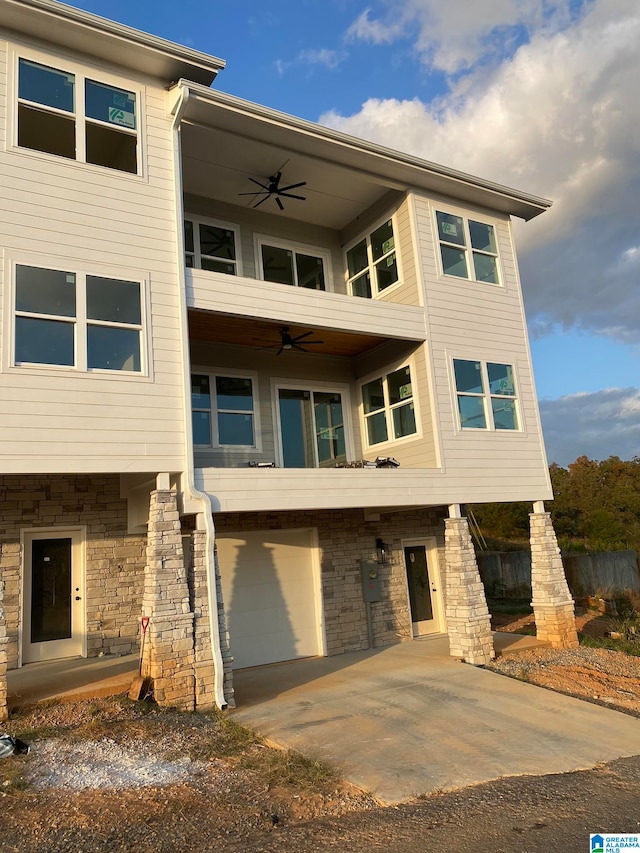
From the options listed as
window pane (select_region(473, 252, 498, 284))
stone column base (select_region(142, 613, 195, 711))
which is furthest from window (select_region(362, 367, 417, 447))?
stone column base (select_region(142, 613, 195, 711))

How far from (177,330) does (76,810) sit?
6.05m

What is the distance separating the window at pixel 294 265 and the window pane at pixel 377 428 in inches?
123

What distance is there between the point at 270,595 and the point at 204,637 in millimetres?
3433

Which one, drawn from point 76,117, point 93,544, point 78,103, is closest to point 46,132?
point 76,117

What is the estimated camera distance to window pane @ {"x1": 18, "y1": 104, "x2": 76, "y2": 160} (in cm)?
854

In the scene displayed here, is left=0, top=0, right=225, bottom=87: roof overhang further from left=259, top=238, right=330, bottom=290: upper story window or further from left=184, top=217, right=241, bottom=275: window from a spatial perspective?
left=259, top=238, right=330, bottom=290: upper story window

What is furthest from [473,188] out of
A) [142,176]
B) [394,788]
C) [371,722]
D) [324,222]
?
[394,788]

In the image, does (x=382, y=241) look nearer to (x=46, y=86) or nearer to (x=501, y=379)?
(x=501, y=379)

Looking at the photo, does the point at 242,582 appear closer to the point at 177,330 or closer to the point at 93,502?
the point at 93,502

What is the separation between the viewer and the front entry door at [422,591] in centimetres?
1313

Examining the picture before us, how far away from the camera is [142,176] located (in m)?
9.20

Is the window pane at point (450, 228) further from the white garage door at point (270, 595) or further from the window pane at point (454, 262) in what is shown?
the white garage door at point (270, 595)

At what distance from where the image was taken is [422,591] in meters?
13.4

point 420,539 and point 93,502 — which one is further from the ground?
point 93,502
